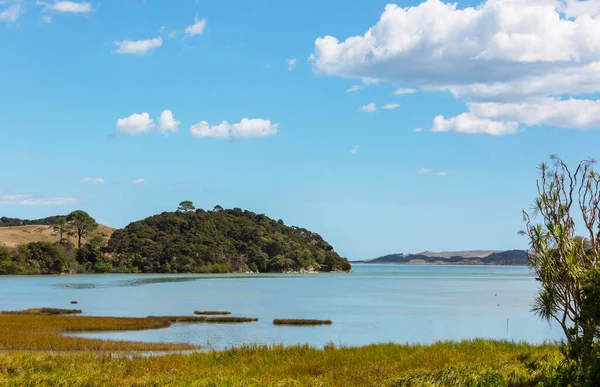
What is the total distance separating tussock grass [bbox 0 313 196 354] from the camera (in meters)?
36.1

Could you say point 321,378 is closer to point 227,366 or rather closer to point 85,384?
point 227,366

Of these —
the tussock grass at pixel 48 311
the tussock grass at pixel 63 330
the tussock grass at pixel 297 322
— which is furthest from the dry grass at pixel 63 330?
the tussock grass at pixel 297 322

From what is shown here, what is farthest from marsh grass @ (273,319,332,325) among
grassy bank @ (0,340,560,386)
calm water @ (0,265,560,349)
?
grassy bank @ (0,340,560,386)

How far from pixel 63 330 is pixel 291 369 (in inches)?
1168

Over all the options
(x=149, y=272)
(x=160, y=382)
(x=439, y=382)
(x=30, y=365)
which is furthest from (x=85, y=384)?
(x=149, y=272)

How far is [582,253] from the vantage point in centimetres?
2106

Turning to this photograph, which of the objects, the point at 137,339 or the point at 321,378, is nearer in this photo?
the point at 321,378

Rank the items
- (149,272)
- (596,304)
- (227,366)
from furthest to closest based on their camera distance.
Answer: (149,272) → (227,366) → (596,304)

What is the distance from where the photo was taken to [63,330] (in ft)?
153

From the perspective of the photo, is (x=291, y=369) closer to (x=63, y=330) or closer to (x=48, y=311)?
(x=63, y=330)

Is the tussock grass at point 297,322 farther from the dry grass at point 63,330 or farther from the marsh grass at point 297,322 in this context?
the dry grass at point 63,330

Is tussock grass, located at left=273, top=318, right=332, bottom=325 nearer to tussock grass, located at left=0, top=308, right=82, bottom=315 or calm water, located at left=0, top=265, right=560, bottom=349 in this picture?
calm water, located at left=0, top=265, right=560, bottom=349

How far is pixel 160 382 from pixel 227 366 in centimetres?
445

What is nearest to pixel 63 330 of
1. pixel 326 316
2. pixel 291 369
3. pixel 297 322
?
pixel 297 322
